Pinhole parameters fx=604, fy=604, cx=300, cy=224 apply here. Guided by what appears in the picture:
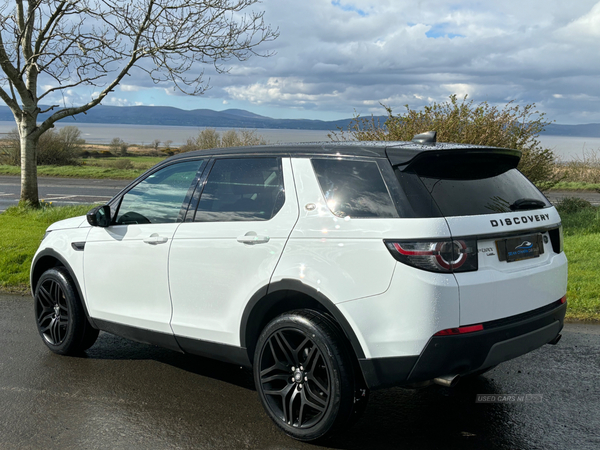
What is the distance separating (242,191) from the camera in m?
4.08

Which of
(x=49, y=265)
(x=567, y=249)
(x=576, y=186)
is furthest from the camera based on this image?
(x=576, y=186)

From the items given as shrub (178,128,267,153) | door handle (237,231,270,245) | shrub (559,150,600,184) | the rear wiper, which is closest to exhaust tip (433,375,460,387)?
the rear wiper

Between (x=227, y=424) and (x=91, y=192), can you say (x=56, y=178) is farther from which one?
(x=227, y=424)

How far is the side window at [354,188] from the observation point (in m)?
3.39

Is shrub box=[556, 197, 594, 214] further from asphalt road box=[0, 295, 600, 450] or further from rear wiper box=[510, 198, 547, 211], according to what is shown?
rear wiper box=[510, 198, 547, 211]

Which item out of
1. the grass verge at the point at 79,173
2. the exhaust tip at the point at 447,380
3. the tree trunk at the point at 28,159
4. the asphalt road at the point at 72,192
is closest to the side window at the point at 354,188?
the exhaust tip at the point at 447,380

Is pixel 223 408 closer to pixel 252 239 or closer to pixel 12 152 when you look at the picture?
pixel 252 239

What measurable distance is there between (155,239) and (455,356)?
232 centimetres

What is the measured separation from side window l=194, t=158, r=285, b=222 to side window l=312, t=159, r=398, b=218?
1.10ft

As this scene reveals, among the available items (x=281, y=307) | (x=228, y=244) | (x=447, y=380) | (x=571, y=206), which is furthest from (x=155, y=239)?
(x=571, y=206)

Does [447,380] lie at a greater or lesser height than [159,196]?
lesser

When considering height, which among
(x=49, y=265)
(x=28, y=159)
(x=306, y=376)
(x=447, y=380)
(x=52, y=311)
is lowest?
(x=52, y=311)

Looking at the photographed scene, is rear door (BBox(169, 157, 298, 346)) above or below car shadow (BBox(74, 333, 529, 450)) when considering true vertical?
above

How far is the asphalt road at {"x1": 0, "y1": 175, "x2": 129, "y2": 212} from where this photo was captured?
19312 millimetres
